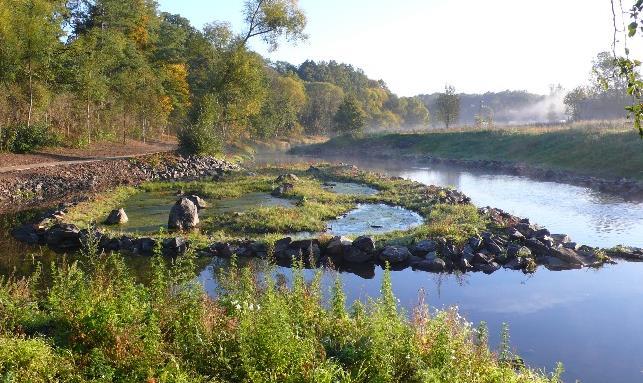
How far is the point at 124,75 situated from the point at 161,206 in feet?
101

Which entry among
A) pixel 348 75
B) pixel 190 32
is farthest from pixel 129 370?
pixel 348 75

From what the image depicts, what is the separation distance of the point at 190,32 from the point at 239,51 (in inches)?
1662

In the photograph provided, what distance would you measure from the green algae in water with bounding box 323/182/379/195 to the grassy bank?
19.1 meters

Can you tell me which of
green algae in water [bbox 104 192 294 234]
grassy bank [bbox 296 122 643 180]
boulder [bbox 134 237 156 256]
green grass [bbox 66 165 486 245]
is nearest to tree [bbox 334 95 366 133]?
grassy bank [bbox 296 122 643 180]

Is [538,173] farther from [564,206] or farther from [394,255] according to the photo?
[394,255]

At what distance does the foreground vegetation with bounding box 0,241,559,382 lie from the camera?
6.95 meters

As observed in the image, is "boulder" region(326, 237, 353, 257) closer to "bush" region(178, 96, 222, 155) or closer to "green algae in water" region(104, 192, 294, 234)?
"green algae in water" region(104, 192, 294, 234)

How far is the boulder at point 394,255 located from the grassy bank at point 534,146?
89.3ft

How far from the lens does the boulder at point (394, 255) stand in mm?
17172

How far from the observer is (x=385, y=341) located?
7574mm

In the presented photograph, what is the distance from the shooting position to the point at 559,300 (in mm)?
14109

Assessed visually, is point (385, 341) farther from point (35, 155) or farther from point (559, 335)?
point (35, 155)

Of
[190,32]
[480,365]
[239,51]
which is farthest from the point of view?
[190,32]

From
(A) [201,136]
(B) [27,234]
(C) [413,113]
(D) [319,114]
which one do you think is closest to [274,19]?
(A) [201,136]
